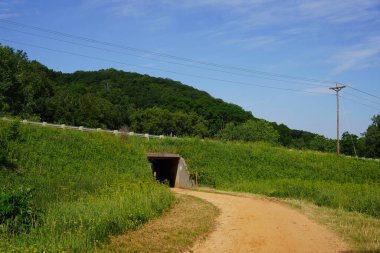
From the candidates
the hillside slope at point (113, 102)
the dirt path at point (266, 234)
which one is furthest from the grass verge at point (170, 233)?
the hillside slope at point (113, 102)

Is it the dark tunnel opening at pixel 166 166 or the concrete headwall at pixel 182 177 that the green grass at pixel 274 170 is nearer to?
the concrete headwall at pixel 182 177

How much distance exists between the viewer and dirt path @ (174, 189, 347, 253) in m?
10.8

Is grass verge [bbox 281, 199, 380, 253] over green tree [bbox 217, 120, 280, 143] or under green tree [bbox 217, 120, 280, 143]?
under

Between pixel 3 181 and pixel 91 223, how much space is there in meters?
8.38

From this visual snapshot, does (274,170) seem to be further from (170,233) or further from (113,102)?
(113,102)

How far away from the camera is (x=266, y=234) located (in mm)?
12430

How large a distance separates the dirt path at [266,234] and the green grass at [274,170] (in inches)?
203

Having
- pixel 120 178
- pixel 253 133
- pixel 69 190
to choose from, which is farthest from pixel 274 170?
pixel 253 133

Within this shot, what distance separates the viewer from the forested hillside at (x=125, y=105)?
56.8 metres

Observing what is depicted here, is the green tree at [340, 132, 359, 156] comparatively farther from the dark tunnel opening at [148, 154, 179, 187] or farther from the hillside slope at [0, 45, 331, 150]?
the dark tunnel opening at [148, 154, 179, 187]

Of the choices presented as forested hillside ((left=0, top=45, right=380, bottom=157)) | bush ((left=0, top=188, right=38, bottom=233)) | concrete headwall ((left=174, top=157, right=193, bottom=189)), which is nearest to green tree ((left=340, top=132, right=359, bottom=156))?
forested hillside ((left=0, top=45, right=380, bottom=157))

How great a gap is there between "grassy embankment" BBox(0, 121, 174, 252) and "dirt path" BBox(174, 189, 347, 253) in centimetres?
250

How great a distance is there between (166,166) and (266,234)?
2312 cm

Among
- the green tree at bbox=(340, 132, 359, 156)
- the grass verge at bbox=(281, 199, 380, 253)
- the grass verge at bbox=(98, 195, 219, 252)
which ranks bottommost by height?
the grass verge at bbox=(98, 195, 219, 252)
